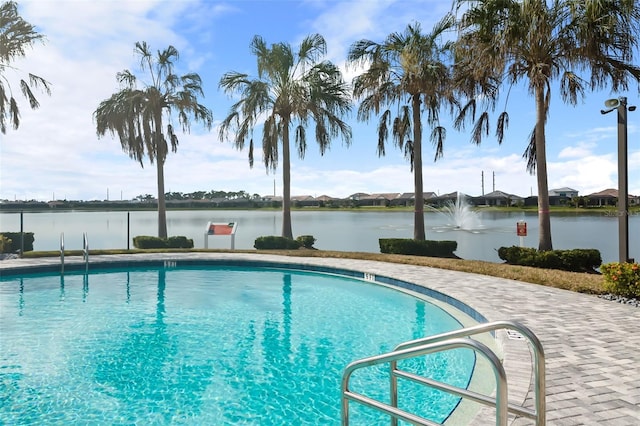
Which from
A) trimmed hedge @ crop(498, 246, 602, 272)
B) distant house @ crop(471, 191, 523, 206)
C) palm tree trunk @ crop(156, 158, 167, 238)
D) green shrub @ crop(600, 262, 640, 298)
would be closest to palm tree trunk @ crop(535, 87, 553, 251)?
trimmed hedge @ crop(498, 246, 602, 272)

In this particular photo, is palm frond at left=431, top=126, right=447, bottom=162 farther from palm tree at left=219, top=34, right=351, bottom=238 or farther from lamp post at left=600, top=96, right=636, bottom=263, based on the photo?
lamp post at left=600, top=96, right=636, bottom=263

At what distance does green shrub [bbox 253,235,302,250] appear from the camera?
62.9 feet

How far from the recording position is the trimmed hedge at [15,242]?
1755cm

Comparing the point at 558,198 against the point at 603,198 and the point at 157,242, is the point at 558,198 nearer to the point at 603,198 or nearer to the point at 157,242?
the point at 603,198

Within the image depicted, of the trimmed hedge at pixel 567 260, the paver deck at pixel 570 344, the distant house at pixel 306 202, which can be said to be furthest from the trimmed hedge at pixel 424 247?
the distant house at pixel 306 202

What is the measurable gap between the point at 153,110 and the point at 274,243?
8.66 meters

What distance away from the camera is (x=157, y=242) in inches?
781

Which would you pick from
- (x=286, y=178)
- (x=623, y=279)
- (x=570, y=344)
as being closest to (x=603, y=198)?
(x=286, y=178)

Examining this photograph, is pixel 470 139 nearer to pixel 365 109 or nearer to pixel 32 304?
pixel 365 109

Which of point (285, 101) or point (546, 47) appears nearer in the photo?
point (546, 47)

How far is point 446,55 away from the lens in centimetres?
1723

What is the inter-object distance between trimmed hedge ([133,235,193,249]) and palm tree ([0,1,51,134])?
739 centimetres

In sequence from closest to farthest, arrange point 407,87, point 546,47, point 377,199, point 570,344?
1. point 570,344
2. point 546,47
3. point 407,87
4. point 377,199

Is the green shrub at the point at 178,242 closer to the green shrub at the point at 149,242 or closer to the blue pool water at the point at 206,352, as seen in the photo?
the green shrub at the point at 149,242
